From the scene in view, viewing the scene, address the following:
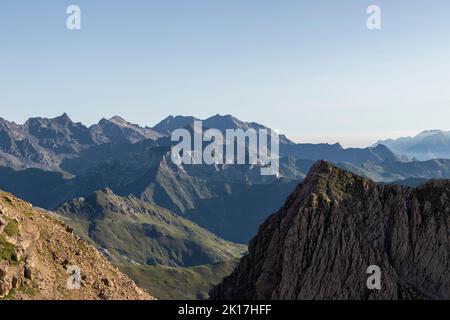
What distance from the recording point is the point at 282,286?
118m

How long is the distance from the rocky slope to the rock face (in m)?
41.5

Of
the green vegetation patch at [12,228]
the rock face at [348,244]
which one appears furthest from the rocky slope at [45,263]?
the rock face at [348,244]

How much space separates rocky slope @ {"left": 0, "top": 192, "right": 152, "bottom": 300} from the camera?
7306 centimetres

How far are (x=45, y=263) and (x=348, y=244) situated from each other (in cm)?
7106

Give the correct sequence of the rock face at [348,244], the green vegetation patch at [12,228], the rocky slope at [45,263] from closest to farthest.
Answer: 1. the rocky slope at [45,263]
2. the green vegetation patch at [12,228]
3. the rock face at [348,244]

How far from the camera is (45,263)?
8019cm

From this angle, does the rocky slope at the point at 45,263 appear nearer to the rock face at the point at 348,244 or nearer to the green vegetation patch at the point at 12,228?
the green vegetation patch at the point at 12,228

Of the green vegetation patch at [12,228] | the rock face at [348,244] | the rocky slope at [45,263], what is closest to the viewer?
the rocky slope at [45,263]

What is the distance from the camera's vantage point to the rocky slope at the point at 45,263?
240ft

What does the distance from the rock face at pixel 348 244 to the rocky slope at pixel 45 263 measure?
41.5 m

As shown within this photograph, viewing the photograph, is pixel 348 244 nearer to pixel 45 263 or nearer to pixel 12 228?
pixel 45 263
